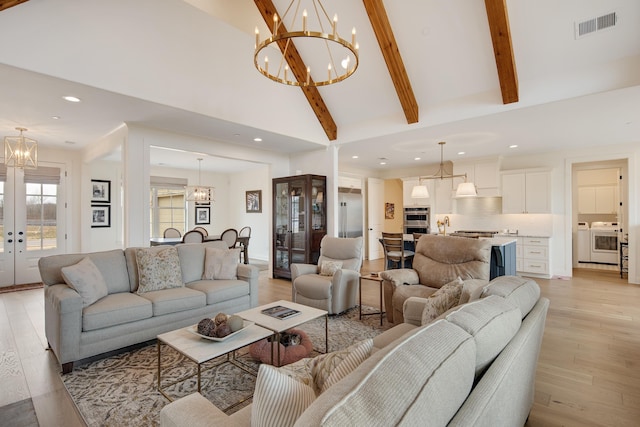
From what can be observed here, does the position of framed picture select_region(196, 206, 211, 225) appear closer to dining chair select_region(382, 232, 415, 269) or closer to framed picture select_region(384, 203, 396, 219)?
framed picture select_region(384, 203, 396, 219)

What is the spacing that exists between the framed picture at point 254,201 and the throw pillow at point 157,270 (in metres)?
5.60

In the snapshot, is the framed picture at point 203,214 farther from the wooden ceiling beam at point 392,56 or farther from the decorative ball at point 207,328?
the decorative ball at point 207,328

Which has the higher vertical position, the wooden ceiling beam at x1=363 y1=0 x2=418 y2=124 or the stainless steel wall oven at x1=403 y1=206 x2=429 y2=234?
the wooden ceiling beam at x1=363 y1=0 x2=418 y2=124

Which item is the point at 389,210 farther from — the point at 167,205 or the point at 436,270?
the point at 167,205

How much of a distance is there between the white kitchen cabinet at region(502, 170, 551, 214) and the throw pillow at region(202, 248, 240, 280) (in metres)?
6.00

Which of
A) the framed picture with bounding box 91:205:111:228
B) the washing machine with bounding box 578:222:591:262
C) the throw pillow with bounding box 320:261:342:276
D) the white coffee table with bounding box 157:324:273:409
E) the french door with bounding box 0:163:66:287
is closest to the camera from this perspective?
the white coffee table with bounding box 157:324:273:409

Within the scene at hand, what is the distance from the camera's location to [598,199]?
848 cm

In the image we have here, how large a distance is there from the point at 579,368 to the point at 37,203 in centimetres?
850

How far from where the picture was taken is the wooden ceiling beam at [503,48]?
3244mm

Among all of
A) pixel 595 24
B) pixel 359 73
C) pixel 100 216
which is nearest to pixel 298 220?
pixel 359 73

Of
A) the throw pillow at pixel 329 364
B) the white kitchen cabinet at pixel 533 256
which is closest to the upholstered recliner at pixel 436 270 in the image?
→ the throw pillow at pixel 329 364

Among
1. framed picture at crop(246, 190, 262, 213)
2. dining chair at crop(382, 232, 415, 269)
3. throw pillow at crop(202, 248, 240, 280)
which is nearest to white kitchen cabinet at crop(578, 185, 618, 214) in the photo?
dining chair at crop(382, 232, 415, 269)

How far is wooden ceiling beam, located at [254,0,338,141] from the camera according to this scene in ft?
14.9

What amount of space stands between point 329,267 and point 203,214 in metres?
6.54
